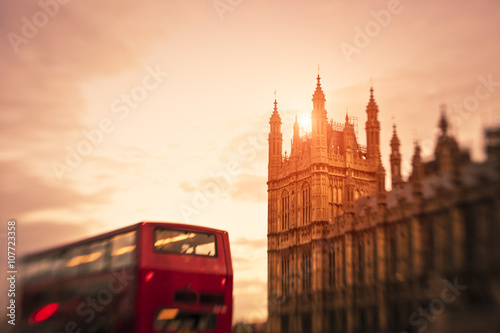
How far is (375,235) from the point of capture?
37.6 meters

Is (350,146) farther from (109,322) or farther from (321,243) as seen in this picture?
(109,322)

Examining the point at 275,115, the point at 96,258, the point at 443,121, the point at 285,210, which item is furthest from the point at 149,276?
the point at 275,115

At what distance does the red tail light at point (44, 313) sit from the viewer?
934 inches

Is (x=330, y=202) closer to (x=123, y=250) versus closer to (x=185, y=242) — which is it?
(x=185, y=242)

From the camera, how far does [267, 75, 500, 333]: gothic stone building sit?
25.6 metres

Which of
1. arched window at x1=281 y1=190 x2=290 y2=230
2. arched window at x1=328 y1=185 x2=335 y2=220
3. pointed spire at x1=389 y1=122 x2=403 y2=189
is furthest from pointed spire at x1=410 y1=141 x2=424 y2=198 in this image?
arched window at x1=281 y1=190 x2=290 y2=230

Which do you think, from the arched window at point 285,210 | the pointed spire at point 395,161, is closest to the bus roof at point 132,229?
the pointed spire at point 395,161

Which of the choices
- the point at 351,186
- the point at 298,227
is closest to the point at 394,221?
the point at 351,186

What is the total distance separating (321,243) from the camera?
4525 centimetres

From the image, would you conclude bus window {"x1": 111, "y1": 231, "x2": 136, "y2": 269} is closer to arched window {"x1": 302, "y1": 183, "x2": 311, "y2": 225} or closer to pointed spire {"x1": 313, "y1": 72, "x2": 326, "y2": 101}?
arched window {"x1": 302, "y1": 183, "x2": 311, "y2": 225}

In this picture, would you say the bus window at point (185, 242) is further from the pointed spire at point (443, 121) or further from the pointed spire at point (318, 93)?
the pointed spire at point (318, 93)

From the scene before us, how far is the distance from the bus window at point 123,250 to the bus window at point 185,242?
2.84 feet

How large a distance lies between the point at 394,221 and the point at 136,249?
19731mm

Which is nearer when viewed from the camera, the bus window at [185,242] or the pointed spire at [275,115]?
the bus window at [185,242]
